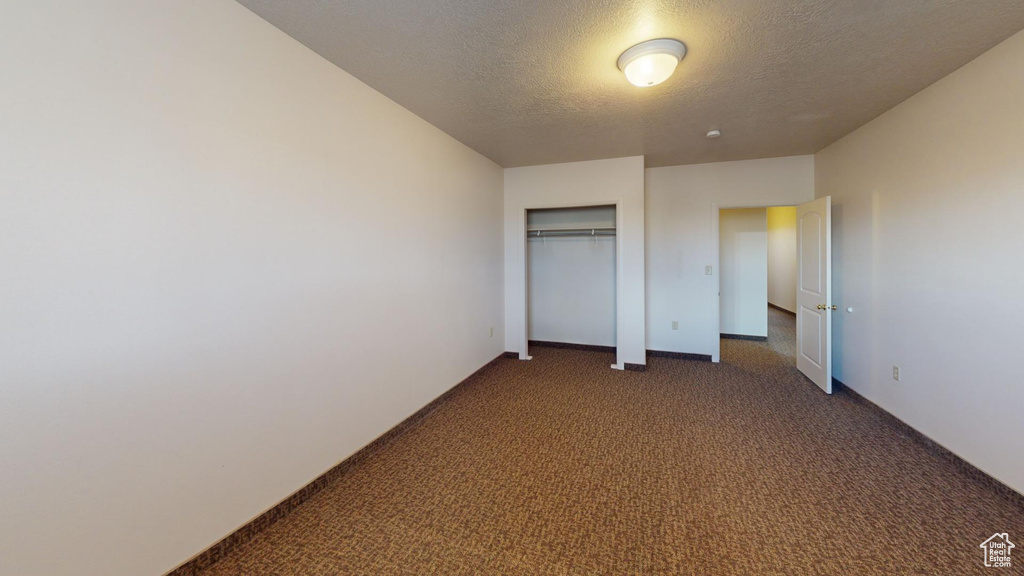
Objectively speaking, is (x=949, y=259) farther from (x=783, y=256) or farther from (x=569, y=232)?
(x=783, y=256)

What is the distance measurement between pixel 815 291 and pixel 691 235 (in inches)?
53.2

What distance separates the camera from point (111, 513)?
124 cm

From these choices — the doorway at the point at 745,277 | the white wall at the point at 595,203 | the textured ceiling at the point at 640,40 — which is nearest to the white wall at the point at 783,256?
the doorway at the point at 745,277

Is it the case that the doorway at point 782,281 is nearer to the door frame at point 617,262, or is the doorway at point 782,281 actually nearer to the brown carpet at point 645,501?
the brown carpet at point 645,501

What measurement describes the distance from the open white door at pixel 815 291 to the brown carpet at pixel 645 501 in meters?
0.55

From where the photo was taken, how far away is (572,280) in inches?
198

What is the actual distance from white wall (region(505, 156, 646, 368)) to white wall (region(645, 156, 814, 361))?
2.12 ft

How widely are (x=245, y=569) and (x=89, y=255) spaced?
4.55 feet

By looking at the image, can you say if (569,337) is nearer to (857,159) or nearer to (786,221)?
(857,159)

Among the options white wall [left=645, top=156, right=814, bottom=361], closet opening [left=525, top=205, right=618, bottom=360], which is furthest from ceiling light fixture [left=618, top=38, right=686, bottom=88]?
closet opening [left=525, top=205, right=618, bottom=360]

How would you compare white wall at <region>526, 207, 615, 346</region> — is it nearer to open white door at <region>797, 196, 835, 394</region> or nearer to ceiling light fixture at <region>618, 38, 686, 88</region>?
open white door at <region>797, 196, 835, 394</region>

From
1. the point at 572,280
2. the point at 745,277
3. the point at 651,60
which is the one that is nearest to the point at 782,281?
the point at 745,277

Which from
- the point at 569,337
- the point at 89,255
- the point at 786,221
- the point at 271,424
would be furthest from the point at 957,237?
the point at 786,221

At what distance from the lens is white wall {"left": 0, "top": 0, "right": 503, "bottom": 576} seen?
1.08m
